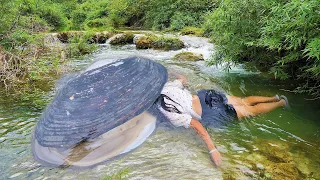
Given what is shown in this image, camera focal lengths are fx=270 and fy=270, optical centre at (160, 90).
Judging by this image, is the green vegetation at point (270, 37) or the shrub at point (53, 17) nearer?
the green vegetation at point (270, 37)

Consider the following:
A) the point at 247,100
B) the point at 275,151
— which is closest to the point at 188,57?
the point at 247,100

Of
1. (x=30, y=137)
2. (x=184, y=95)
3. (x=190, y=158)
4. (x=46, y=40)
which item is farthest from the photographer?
(x=46, y=40)

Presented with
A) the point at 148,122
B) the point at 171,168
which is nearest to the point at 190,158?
the point at 171,168

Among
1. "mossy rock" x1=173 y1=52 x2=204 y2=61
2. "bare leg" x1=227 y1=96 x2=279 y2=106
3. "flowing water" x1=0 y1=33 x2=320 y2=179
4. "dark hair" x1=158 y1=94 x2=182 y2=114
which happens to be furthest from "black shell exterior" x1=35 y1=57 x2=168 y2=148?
"mossy rock" x1=173 y1=52 x2=204 y2=61

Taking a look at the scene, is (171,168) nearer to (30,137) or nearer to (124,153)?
(124,153)

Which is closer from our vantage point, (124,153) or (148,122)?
(124,153)

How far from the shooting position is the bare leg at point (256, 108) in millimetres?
4289

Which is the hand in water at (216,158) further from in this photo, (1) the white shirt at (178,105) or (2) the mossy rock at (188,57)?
(2) the mossy rock at (188,57)

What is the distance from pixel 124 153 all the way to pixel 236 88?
3.52m

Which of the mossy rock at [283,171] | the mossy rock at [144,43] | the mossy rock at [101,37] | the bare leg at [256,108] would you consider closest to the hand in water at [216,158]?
the mossy rock at [283,171]

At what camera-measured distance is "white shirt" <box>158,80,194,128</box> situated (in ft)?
11.8

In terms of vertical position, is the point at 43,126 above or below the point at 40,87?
above

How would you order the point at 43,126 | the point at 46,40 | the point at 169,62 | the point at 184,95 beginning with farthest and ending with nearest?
the point at 169,62 < the point at 46,40 < the point at 184,95 < the point at 43,126

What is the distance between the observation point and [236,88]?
590 cm
